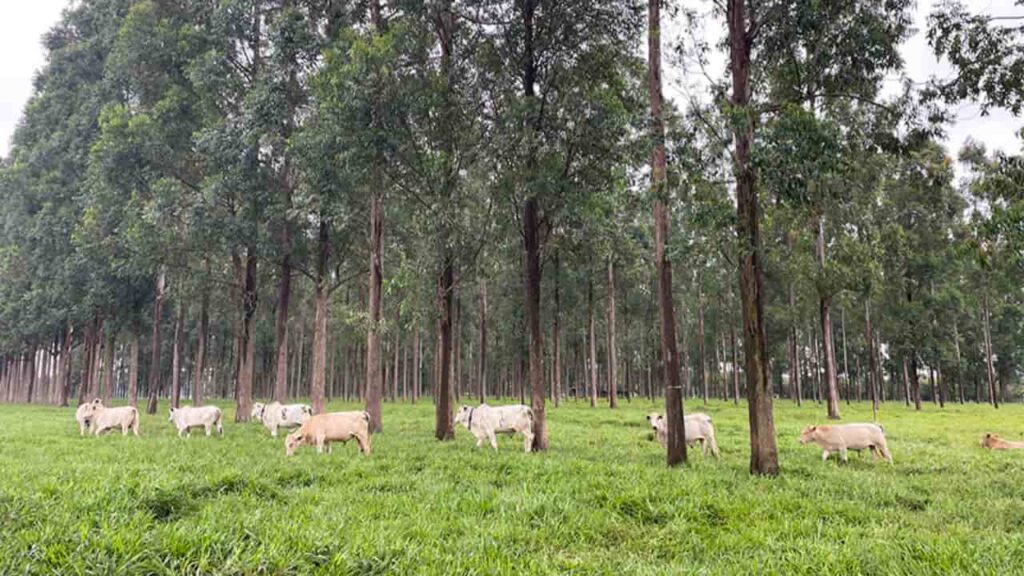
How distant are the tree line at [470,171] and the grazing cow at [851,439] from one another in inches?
65.2

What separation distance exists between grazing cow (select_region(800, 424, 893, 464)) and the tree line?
1655mm

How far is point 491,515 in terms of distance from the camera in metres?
6.42

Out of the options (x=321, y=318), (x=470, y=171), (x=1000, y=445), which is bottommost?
(x=1000, y=445)

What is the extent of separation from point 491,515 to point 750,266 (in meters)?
6.45

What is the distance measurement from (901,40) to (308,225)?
18.6 metres

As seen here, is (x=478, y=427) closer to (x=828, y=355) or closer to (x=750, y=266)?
(x=750, y=266)

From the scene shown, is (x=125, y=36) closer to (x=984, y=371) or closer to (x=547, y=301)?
(x=547, y=301)

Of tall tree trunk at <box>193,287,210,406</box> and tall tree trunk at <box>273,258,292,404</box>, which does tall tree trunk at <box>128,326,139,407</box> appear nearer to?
tall tree trunk at <box>193,287,210,406</box>

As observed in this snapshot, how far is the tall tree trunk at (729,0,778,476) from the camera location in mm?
9586

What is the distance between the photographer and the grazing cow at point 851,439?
1166 centimetres

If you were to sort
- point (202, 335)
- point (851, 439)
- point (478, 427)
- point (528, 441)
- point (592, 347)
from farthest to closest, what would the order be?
point (592, 347)
point (202, 335)
point (478, 427)
point (528, 441)
point (851, 439)

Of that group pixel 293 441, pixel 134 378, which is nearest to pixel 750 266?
pixel 293 441

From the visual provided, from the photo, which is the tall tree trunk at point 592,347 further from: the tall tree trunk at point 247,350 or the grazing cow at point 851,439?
the grazing cow at point 851,439

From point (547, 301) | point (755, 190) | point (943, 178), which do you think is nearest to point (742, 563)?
point (755, 190)
